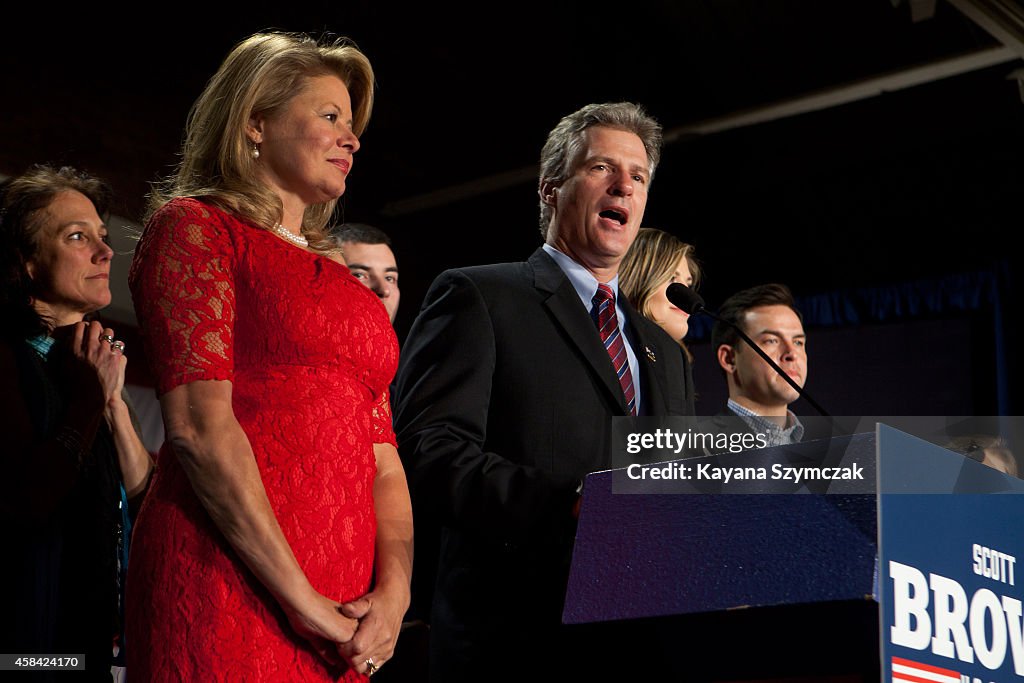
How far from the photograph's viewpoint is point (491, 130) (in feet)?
22.5

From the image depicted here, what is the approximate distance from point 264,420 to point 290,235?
32 centimetres

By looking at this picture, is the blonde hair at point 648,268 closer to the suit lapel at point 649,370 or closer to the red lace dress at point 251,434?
the suit lapel at point 649,370

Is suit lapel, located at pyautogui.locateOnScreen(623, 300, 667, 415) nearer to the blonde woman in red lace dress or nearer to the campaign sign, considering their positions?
the blonde woman in red lace dress

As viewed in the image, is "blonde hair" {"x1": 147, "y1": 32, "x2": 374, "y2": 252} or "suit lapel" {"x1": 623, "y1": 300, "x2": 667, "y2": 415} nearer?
"blonde hair" {"x1": 147, "y1": 32, "x2": 374, "y2": 252}

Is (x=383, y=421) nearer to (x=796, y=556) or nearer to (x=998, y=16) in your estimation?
(x=796, y=556)

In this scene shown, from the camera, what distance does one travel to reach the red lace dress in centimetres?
137

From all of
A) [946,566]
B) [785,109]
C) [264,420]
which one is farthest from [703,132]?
[946,566]

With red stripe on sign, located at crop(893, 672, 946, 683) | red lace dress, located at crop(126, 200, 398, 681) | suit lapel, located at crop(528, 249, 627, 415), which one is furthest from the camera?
suit lapel, located at crop(528, 249, 627, 415)

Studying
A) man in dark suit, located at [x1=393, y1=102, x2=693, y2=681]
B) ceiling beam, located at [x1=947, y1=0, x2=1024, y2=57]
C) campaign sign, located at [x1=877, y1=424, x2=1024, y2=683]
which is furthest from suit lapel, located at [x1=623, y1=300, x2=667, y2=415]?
ceiling beam, located at [x1=947, y1=0, x2=1024, y2=57]

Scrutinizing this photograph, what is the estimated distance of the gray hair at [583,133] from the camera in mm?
2211

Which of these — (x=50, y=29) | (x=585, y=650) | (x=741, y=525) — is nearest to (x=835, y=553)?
(x=741, y=525)

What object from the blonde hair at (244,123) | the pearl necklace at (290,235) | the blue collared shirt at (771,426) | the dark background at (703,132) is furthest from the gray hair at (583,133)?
the dark background at (703,132)

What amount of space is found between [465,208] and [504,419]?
552 cm

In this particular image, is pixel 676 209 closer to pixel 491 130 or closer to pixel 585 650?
pixel 491 130
